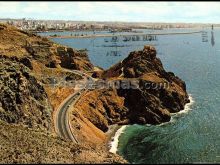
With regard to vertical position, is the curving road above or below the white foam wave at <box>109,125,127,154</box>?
above

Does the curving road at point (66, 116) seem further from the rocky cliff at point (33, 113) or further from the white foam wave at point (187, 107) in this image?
the white foam wave at point (187, 107)

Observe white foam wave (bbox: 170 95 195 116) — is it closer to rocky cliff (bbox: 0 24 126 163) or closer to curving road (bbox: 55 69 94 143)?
curving road (bbox: 55 69 94 143)

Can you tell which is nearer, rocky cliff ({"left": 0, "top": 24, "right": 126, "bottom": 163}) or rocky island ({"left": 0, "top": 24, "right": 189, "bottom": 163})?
rocky cliff ({"left": 0, "top": 24, "right": 126, "bottom": 163})

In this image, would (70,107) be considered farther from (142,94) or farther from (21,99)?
(142,94)

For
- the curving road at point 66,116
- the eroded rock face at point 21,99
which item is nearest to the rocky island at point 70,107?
the eroded rock face at point 21,99

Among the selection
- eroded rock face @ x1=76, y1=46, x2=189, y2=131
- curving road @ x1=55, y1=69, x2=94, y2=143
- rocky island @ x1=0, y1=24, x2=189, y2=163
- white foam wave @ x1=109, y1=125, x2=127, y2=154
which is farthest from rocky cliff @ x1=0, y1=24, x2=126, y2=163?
eroded rock face @ x1=76, y1=46, x2=189, y2=131

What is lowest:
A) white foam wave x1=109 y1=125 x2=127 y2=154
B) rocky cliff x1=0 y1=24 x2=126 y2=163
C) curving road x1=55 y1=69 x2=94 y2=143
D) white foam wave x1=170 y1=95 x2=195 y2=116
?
white foam wave x1=109 y1=125 x2=127 y2=154

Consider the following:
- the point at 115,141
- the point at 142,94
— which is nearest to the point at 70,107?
the point at 115,141

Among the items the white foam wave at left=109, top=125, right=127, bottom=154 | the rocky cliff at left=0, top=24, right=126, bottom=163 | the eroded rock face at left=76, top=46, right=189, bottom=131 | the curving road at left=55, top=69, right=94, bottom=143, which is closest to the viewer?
the rocky cliff at left=0, top=24, right=126, bottom=163
